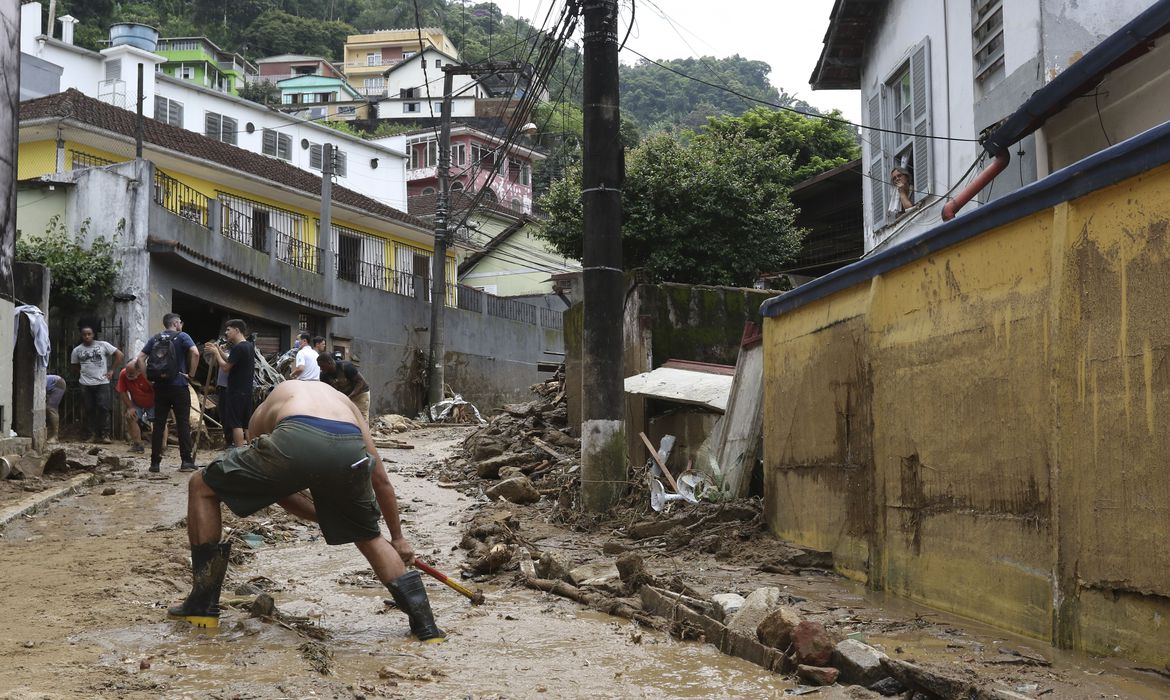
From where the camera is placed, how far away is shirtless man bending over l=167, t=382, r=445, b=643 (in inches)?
193

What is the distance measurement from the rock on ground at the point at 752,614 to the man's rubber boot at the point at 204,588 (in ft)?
7.91

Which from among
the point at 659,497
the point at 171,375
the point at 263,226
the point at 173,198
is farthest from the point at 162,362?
the point at 263,226

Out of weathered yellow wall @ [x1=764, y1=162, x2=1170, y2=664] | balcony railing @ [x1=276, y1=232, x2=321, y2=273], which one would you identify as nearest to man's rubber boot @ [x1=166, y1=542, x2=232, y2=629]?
weathered yellow wall @ [x1=764, y1=162, x2=1170, y2=664]

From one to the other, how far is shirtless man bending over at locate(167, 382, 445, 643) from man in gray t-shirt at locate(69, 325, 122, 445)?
36.8 feet

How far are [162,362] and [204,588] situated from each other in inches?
249

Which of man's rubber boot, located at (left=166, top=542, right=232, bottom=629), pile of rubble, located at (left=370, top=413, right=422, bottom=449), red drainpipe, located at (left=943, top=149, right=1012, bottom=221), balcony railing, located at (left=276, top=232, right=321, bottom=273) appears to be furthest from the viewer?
balcony railing, located at (left=276, top=232, right=321, bottom=273)

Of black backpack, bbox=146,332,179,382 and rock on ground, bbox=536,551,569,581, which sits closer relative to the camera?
rock on ground, bbox=536,551,569,581

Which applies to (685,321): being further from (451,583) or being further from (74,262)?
(74,262)

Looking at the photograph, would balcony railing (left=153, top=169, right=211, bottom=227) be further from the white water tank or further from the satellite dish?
the white water tank

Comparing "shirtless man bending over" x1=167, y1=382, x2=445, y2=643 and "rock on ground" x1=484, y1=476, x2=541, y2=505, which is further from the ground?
"shirtless man bending over" x1=167, y1=382, x2=445, y2=643

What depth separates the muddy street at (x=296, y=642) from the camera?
411cm

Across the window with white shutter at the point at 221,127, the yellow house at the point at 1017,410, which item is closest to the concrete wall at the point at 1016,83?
the yellow house at the point at 1017,410

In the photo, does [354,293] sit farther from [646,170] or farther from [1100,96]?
[1100,96]

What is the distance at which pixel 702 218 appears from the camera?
20234 mm
